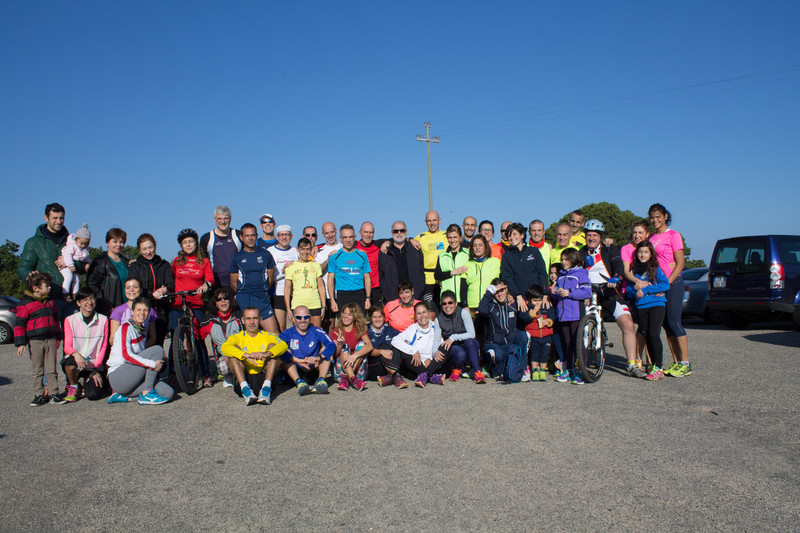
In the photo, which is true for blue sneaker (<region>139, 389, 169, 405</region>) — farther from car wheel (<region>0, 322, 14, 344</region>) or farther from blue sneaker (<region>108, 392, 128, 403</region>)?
car wheel (<region>0, 322, 14, 344</region>)

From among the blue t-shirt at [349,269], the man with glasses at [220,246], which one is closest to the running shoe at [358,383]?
the blue t-shirt at [349,269]

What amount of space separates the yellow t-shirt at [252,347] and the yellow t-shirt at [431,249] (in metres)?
2.82

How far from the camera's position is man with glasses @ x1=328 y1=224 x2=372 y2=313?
25.7ft

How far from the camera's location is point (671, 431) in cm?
450

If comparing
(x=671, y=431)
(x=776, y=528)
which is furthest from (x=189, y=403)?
(x=776, y=528)

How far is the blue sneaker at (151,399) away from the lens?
6.06 m

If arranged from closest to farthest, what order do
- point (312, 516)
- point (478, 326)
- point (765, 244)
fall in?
point (312, 516) < point (478, 326) < point (765, 244)

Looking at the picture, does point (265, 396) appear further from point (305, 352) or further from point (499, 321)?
point (499, 321)

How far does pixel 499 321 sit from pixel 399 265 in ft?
6.29

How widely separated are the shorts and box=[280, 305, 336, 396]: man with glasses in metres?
0.72

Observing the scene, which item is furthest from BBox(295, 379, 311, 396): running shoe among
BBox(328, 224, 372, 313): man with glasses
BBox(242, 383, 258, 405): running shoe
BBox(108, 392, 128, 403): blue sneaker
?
BBox(108, 392, 128, 403): blue sneaker

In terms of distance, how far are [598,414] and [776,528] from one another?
2216 mm

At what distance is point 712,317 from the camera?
523 inches

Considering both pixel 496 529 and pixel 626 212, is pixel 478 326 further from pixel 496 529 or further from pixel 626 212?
pixel 626 212
